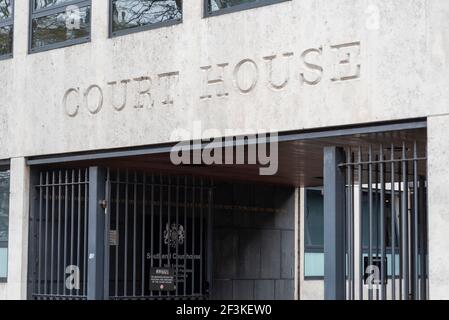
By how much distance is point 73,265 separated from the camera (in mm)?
13031

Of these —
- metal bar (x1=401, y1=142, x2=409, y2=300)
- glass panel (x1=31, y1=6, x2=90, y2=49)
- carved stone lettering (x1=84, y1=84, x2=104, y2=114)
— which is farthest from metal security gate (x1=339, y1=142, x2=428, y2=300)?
glass panel (x1=31, y1=6, x2=90, y2=49)

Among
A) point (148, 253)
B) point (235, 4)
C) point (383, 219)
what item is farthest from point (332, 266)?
point (148, 253)

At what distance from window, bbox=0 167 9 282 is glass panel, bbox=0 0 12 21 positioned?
1.97 m

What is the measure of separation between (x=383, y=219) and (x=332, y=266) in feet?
2.27

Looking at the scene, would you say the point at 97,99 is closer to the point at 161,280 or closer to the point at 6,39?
the point at 6,39

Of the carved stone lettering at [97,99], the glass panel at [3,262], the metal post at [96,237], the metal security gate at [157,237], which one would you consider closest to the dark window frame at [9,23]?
the carved stone lettering at [97,99]

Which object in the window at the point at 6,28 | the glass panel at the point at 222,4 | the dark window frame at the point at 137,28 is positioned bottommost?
the dark window frame at the point at 137,28

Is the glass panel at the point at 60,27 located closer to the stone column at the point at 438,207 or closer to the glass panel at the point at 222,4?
the glass panel at the point at 222,4

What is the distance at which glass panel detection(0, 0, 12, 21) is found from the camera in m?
13.4

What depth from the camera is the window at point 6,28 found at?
1323cm

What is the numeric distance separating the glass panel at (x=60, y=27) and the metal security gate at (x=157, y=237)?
68.1 inches

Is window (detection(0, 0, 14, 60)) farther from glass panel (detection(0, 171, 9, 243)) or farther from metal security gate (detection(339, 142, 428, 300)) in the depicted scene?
metal security gate (detection(339, 142, 428, 300))

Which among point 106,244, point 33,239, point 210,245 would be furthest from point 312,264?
point 33,239

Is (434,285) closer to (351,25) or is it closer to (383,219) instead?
(383,219)
